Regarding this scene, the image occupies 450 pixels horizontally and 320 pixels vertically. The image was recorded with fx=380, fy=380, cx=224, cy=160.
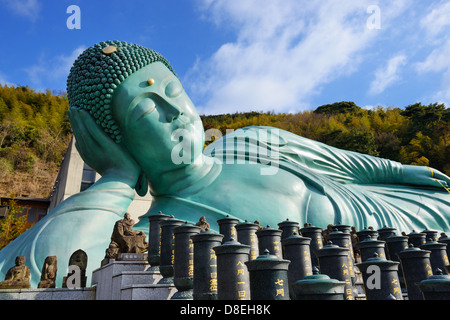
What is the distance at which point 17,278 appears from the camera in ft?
10.9

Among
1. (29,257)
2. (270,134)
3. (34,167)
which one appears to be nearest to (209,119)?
(34,167)

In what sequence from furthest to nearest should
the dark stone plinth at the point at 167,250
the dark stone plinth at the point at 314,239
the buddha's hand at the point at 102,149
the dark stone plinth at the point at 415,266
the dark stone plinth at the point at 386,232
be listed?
the buddha's hand at the point at 102,149 < the dark stone plinth at the point at 386,232 < the dark stone plinth at the point at 314,239 < the dark stone plinth at the point at 167,250 < the dark stone plinth at the point at 415,266

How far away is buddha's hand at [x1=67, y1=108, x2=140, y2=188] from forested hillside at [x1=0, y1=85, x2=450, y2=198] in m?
16.2

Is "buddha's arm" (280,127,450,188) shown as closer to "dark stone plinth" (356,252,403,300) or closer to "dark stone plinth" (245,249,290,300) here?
"dark stone plinth" (356,252,403,300)

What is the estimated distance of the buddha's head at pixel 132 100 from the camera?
537 cm

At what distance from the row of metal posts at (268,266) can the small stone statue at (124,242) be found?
24 cm

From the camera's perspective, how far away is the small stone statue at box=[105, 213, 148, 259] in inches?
145

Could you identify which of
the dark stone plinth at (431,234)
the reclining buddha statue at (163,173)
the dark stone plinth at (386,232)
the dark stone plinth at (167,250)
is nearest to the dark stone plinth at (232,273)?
the dark stone plinth at (167,250)

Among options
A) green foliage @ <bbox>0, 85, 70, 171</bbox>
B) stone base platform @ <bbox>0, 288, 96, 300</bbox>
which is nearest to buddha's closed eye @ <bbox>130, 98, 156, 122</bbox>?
stone base platform @ <bbox>0, 288, 96, 300</bbox>

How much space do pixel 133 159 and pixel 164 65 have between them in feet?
5.39

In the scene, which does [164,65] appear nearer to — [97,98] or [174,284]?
[97,98]

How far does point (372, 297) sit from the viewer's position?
2.53m

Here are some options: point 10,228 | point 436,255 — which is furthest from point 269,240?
point 10,228

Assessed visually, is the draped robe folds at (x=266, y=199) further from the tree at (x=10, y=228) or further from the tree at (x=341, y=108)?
the tree at (x=341, y=108)
